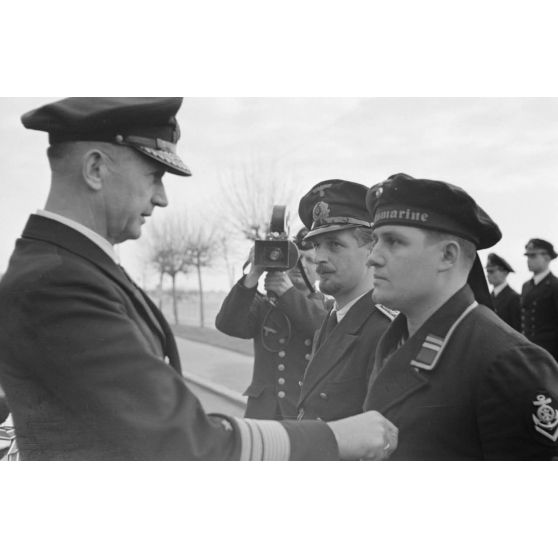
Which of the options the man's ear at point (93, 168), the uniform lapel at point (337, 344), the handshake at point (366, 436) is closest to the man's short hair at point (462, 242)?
the uniform lapel at point (337, 344)

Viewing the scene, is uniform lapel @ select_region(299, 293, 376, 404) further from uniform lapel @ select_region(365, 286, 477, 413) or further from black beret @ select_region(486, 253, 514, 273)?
black beret @ select_region(486, 253, 514, 273)

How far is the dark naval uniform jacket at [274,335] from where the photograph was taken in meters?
4.21

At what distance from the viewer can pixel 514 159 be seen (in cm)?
394

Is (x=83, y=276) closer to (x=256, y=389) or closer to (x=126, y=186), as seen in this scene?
(x=126, y=186)

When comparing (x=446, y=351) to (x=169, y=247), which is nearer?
(x=446, y=351)

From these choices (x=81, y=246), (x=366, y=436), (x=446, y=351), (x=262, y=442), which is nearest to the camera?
(x=81, y=246)

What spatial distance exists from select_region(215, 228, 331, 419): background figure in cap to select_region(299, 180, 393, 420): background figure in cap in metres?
0.21

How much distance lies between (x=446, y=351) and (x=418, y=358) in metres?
0.15

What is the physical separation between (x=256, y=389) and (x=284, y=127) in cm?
173

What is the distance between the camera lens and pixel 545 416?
9.41ft

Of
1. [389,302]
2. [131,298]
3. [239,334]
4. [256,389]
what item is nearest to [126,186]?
[131,298]

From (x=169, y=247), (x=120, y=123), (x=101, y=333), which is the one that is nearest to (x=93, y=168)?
(x=120, y=123)

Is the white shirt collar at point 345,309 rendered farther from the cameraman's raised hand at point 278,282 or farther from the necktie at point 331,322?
the cameraman's raised hand at point 278,282

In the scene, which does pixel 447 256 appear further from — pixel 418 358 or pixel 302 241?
pixel 302 241
